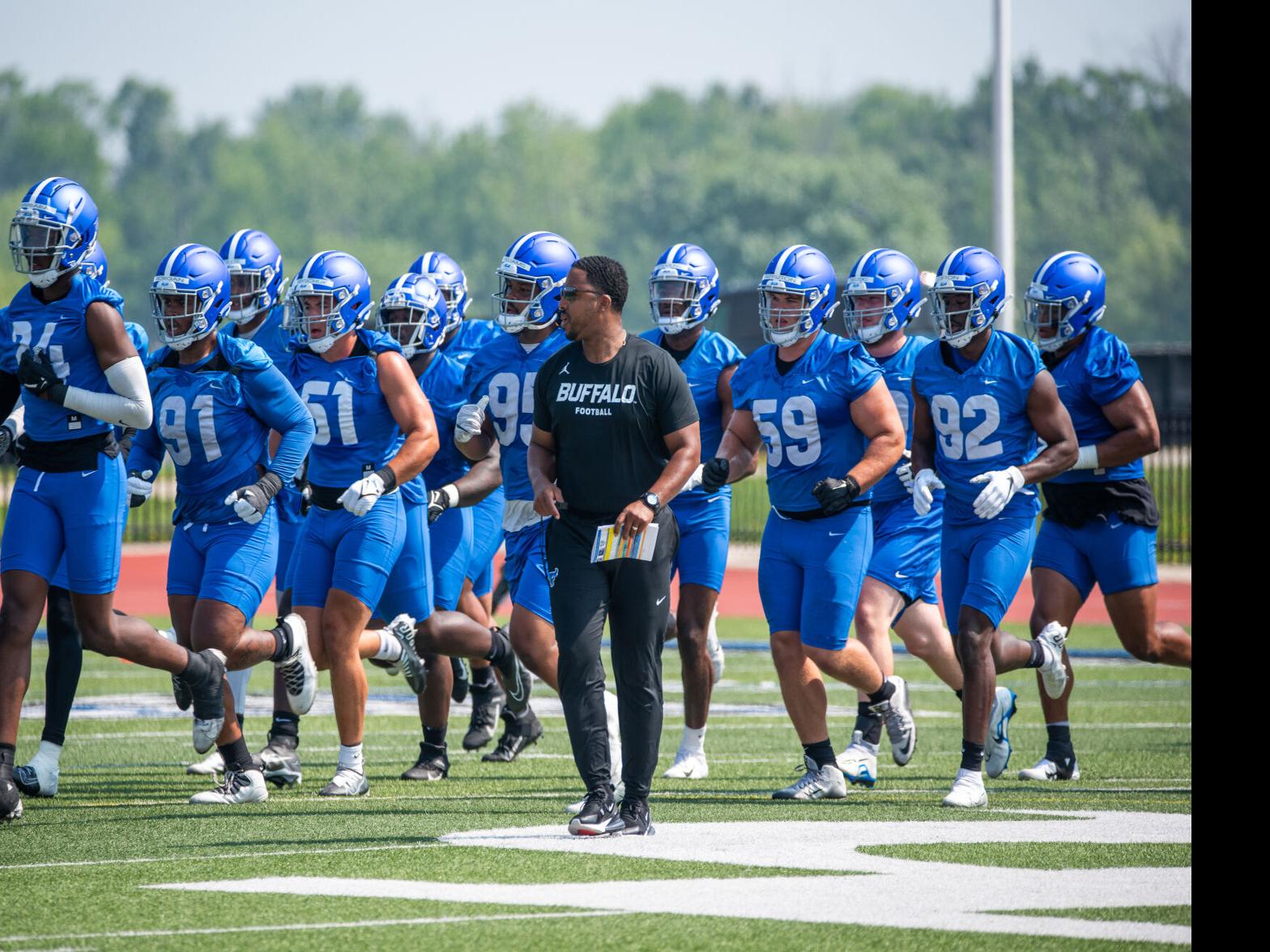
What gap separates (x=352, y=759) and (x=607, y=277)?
2441mm

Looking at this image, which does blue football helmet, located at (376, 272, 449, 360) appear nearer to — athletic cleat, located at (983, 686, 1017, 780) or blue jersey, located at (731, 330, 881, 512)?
blue jersey, located at (731, 330, 881, 512)

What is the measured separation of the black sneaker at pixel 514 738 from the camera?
952cm

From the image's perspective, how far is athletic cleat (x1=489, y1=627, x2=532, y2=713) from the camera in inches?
363

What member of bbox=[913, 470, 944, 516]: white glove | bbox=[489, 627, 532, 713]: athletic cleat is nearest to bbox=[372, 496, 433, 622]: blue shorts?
bbox=[489, 627, 532, 713]: athletic cleat

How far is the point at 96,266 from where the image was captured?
8.59m

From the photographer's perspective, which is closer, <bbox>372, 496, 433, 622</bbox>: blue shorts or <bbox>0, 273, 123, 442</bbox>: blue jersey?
<bbox>0, 273, 123, 442</bbox>: blue jersey

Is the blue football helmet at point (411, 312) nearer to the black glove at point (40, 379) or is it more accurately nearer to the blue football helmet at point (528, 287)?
the blue football helmet at point (528, 287)

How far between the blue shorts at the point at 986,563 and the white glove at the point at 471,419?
2083 mm

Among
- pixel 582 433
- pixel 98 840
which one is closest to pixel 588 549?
pixel 582 433

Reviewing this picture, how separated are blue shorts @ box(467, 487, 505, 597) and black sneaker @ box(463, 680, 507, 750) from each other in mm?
484

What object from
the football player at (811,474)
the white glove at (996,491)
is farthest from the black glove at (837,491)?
the white glove at (996,491)

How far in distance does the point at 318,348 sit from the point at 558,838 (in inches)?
106

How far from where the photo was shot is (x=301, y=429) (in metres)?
8.02

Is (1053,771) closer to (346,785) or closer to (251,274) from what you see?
(346,785)
